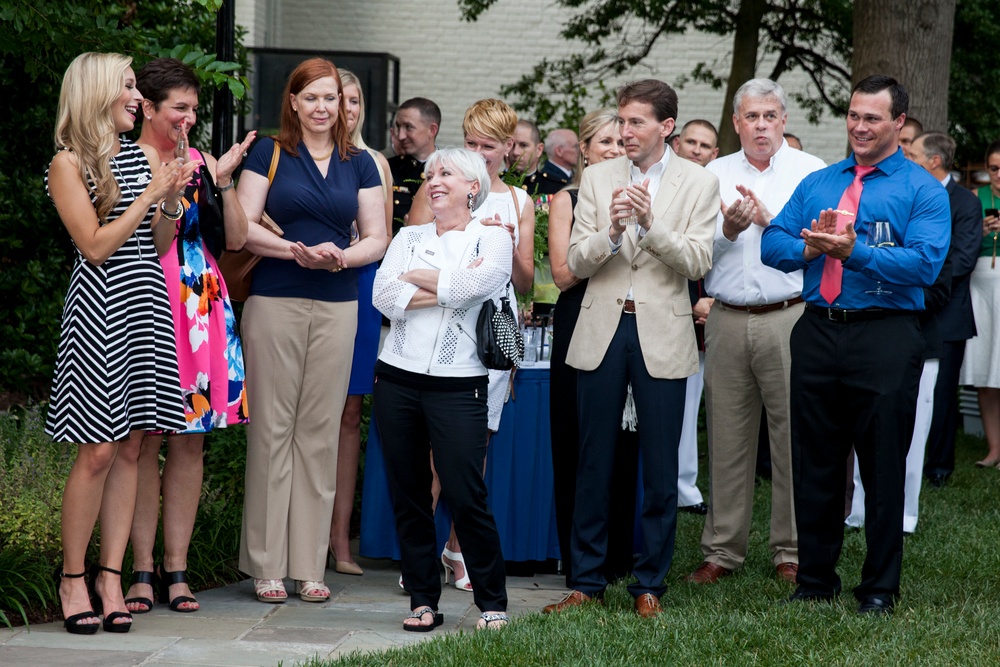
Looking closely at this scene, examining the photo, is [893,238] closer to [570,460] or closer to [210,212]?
[570,460]

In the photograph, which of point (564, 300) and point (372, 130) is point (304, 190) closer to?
point (564, 300)

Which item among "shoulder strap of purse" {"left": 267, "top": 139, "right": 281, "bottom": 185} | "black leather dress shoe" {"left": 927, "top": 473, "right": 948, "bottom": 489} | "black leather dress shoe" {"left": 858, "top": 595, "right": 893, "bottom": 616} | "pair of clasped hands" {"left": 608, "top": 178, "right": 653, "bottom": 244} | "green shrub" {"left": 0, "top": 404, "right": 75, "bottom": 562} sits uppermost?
"shoulder strap of purse" {"left": 267, "top": 139, "right": 281, "bottom": 185}

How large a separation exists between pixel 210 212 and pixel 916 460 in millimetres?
3790

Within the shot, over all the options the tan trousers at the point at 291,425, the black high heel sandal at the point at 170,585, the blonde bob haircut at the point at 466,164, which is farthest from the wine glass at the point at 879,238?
the black high heel sandal at the point at 170,585

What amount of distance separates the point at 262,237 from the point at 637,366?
5.02 feet

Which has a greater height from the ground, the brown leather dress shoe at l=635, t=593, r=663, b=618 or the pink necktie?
→ the pink necktie

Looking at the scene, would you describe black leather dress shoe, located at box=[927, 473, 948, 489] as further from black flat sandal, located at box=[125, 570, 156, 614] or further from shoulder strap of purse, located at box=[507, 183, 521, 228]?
black flat sandal, located at box=[125, 570, 156, 614]

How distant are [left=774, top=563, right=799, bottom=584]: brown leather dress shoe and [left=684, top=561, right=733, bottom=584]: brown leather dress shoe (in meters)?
0.22

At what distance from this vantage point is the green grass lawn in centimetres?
397

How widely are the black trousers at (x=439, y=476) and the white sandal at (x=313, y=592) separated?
0.54m

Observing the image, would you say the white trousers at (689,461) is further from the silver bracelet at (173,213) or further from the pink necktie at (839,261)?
the silver bracelet at (173,213)

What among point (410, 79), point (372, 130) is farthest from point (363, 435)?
point (410, 79)

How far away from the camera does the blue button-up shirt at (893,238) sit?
14.5ft

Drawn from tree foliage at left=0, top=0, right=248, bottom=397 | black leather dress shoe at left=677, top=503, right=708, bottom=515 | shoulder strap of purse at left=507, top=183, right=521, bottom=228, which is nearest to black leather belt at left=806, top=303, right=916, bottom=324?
shoulder strap of purse at left=507, top=183, right=521, bottom=228
